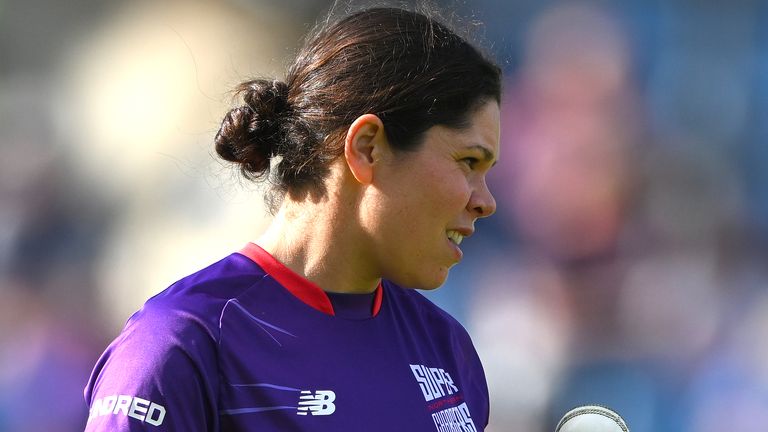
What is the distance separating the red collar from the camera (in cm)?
131

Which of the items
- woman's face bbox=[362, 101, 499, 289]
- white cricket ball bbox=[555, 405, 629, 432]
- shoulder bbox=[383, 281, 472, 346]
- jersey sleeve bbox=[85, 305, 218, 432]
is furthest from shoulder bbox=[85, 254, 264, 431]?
white cricket ball bbox=[555, 405, 629, 432]

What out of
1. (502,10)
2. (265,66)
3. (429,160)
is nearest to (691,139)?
(502,10)

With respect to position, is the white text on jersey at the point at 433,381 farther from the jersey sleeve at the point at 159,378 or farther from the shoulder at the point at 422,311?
the jersey sleeve at the point at 159,378

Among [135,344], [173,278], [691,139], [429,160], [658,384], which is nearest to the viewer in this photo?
[135,344]

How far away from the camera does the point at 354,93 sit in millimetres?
1323

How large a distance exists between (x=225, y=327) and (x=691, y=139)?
6.52 ft

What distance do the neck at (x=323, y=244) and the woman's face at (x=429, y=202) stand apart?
1.4 inches

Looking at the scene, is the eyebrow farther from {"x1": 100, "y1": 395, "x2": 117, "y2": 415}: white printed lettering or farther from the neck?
{"x1": 100, "y1": 395, "x2": 117, "y2": 415}: white printed lettering

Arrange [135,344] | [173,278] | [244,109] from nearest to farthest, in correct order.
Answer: [135,344], [244,109], [173,278]

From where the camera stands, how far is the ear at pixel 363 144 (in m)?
1.29

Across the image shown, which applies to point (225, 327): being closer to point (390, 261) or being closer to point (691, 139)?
point (390, 261)

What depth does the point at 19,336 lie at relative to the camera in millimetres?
3039

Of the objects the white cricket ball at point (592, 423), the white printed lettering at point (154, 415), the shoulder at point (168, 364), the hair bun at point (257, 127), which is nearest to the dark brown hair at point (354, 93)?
the hair bun at point (257, 127)

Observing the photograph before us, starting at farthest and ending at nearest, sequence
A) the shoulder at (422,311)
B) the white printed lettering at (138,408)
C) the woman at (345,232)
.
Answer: the shoulder at (422,311), the woman at (345,232), the white printed lettering at (138,408)
